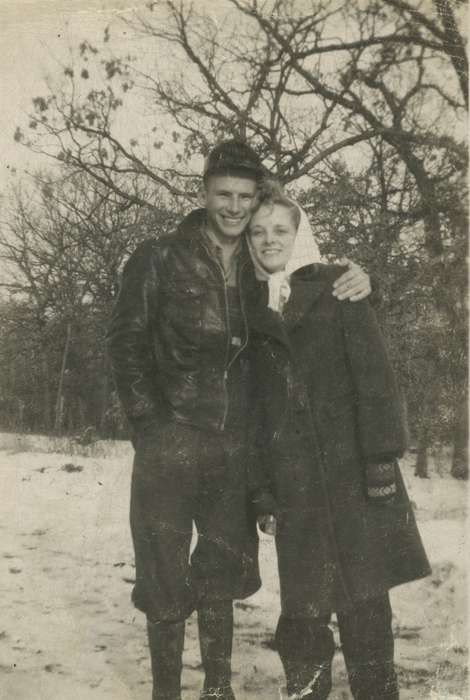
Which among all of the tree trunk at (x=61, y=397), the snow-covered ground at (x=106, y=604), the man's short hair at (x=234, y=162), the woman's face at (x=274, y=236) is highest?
the man's short hair at (x=234, y=162)

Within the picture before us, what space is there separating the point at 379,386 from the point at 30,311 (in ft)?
10.9

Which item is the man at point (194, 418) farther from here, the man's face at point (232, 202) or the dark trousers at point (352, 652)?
the dark trousers at point (352, 652)

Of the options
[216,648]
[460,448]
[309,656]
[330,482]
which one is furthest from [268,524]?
[460,448]

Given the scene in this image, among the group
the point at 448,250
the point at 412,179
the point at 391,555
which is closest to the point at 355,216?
the point at 412,179

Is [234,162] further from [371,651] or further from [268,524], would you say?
[371,651]

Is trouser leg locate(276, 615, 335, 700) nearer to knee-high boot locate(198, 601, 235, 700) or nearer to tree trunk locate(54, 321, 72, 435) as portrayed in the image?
knee-high boot locate(198, 601, 235, 700)


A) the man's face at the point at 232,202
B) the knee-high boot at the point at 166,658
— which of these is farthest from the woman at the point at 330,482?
the knee-high boot at the point at 166,658

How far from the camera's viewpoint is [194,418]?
2.67 meters

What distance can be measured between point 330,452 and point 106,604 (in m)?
1.86

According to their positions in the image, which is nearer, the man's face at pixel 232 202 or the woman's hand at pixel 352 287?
the woman's hand at pixel 352 287

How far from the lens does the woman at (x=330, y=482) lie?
93.8 inches

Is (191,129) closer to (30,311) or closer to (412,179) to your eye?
(412,179)

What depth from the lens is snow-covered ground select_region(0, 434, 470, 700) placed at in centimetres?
288

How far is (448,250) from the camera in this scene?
3684mm
